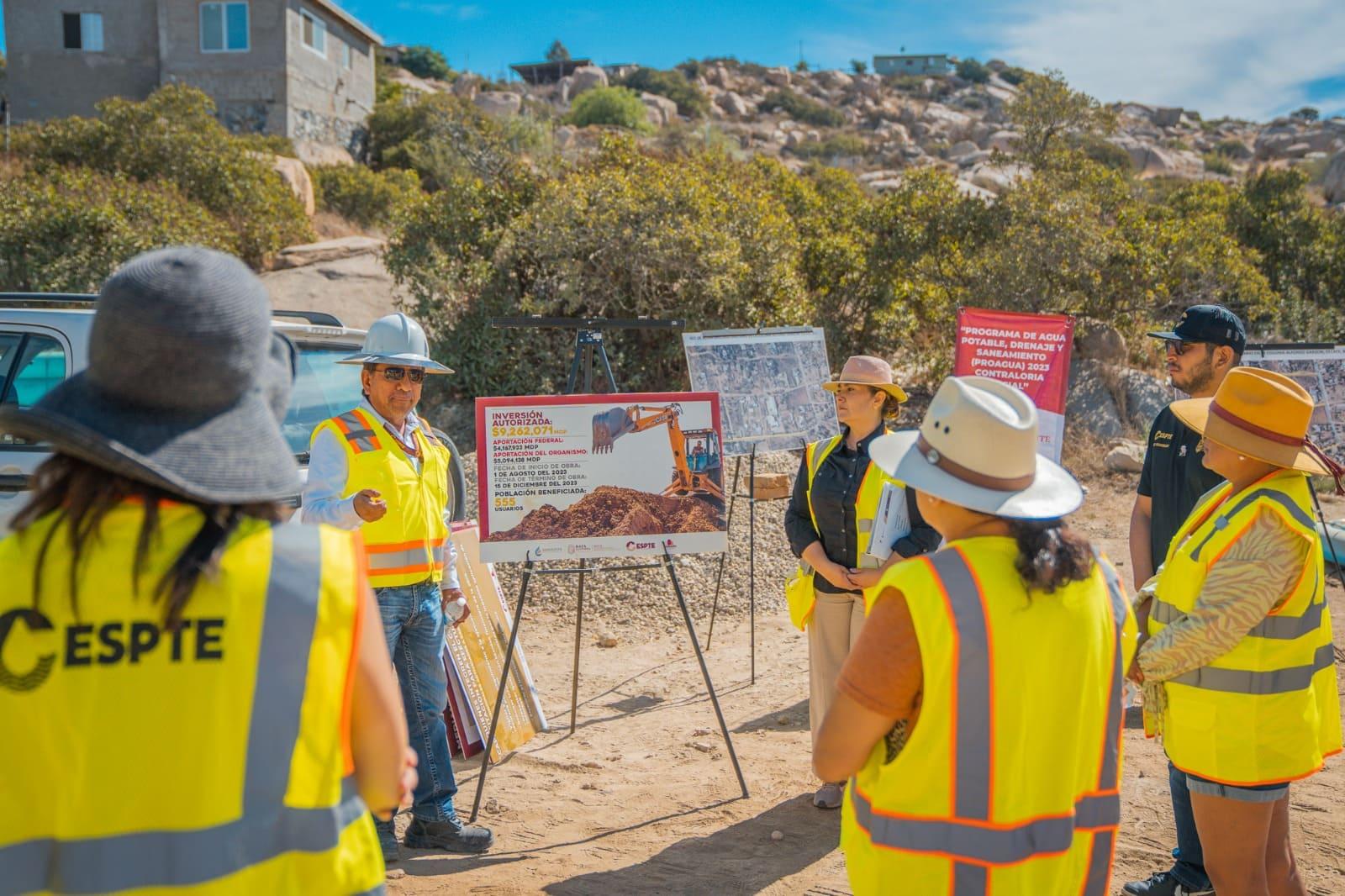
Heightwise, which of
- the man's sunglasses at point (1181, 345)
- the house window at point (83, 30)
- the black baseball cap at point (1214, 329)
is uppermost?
the house window at point (83, 30)

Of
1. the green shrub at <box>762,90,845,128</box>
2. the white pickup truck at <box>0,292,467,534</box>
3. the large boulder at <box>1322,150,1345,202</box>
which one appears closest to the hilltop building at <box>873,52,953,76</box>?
the green shrub at <box>762,90,845,128</box>

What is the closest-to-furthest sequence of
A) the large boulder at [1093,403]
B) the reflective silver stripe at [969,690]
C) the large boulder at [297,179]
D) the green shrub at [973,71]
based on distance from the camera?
the reflective silver stripe at [969,690] < the large boulder at [1093,403] < the large boulder at [297,179] < the green shrub at [973,71]

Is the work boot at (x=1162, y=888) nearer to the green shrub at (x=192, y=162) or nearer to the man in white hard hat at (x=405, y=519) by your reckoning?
the man in white hard hat at (x=405, y=519)

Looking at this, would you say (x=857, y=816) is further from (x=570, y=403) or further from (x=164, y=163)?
(x=164, y=163)

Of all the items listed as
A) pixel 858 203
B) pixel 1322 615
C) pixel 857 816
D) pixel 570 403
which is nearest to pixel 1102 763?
pixel 857 816

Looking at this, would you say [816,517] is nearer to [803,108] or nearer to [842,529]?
[842,529]

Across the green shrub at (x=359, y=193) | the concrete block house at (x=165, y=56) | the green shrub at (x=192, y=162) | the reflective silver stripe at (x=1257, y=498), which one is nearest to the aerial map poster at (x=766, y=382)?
the reflective silver stripe at (x=1257, y=498)

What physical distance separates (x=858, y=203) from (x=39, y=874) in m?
14.5

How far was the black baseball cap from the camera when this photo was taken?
4215mm

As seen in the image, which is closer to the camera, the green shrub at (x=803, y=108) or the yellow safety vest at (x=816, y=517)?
the yellow safety vest at (x=816, y=517)

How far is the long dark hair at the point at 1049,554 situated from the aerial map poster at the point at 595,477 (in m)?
2.74

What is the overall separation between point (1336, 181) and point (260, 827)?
129ft

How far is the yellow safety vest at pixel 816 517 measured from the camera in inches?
166

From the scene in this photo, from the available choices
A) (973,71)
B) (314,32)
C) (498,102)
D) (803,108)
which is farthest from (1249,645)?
(973,71)
